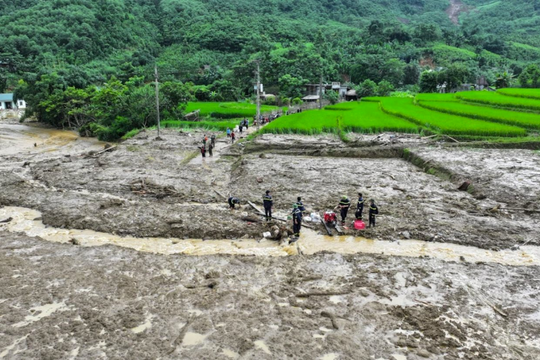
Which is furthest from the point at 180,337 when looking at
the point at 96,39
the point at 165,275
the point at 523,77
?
the point at 96,39

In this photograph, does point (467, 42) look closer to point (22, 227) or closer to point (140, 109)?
point (140, 109)

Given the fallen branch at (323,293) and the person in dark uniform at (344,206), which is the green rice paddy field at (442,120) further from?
the fallen branch at (323,293)

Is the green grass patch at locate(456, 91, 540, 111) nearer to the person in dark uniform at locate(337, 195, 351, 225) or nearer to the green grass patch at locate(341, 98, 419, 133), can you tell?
the green grass patch at locate(341, 98, 419, 133)

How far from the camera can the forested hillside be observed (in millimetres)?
66750

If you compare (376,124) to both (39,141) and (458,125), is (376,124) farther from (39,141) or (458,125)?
(39,141)

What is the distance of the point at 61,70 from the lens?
5062cm

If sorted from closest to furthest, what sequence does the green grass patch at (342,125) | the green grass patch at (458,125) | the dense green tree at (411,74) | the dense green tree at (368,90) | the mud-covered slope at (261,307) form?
the mud-covered slope at (261,307)
the green grass patch at (458,125)
the green grass patch at (342,125)
the dense green tree at (368,90)
the dense green tree at (411,74)

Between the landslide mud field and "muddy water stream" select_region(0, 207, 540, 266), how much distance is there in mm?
78

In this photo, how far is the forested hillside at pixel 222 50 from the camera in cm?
6675

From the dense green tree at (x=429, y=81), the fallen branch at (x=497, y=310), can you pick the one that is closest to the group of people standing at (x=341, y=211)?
the fallen branch at (x=497, y=310)

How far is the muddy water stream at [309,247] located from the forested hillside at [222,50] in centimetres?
3042

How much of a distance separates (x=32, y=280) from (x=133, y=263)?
2662 mm

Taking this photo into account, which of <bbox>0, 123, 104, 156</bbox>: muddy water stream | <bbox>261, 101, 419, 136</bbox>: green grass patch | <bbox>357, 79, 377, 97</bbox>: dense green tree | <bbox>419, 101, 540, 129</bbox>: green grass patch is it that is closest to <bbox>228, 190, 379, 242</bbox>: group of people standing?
<bbox>261, 101, 419, 136</bbox>: green grass patch

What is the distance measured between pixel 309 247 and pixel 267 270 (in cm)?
264
